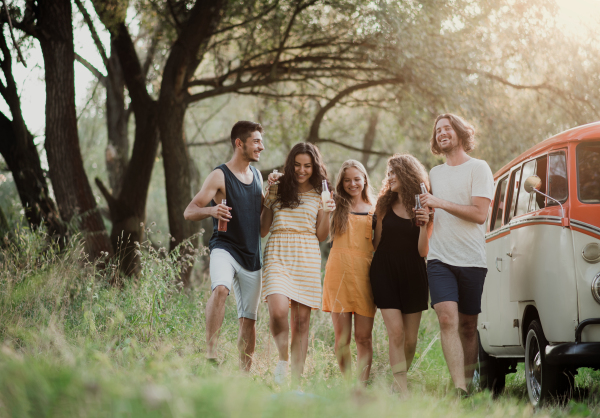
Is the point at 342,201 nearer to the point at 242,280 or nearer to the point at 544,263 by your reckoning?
the point at 242,280

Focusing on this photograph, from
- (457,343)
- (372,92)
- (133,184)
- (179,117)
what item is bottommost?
(457,343)

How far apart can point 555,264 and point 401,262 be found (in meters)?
1.28

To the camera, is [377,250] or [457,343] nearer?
[457,343]

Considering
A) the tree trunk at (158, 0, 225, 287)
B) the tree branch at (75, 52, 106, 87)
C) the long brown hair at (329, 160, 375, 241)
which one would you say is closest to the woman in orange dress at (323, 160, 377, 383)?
the long brown hair at (329, 160, 375, 241)

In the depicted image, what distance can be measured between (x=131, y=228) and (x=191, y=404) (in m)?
9.12

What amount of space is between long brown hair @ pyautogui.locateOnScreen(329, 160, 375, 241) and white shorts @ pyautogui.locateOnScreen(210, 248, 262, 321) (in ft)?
2.56

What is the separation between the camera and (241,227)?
5.32 metres

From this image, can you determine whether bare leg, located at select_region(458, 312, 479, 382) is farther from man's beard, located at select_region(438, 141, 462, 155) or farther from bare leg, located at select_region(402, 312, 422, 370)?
man's beard, located at select_region(438, 141, 462, 155)

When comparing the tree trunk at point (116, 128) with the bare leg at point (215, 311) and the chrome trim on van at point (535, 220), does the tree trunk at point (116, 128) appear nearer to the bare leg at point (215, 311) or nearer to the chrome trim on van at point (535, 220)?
the bare leg at point (215, 311)

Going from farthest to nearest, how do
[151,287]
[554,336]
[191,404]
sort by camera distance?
[151,287] → [554,336] → [191,404]

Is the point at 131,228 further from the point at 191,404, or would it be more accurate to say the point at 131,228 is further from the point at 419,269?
the point at 191,404

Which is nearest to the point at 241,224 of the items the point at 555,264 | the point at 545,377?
the point at 555,264

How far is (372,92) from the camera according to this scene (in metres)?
14.2

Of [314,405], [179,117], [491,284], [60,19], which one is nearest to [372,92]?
[179,117]
